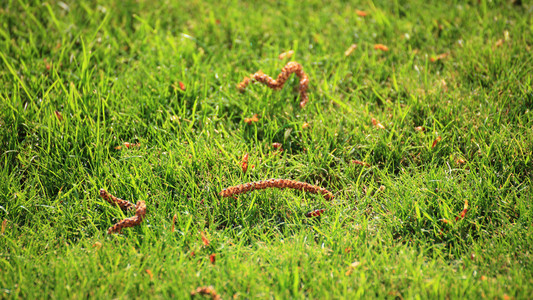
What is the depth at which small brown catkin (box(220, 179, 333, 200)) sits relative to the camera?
2531 millimetres

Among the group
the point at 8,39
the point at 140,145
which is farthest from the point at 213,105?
the point at 8,39

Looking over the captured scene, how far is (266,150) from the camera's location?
2.89 m

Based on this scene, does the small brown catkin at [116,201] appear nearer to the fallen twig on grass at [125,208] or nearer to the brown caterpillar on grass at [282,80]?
the fallen twig on grass at [125,208]

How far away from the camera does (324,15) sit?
4113 millimetres

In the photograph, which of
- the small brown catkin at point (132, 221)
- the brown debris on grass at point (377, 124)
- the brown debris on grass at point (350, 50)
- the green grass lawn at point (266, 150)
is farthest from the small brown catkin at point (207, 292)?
the brown debris on grass at point (350, 50)

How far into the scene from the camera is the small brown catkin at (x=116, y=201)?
2.47 m

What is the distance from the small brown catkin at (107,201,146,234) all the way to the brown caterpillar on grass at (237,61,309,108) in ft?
4.22

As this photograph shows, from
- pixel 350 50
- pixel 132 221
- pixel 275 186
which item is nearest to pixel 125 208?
pixel 132 221

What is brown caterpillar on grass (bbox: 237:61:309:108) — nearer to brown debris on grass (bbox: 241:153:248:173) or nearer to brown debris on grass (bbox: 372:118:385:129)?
brown debris on grass (bbox: 372:118:385:129)

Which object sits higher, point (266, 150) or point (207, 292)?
point (266, 150)

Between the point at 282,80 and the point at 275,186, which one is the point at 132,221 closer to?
the point at 275,186

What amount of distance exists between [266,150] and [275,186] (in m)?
0.39

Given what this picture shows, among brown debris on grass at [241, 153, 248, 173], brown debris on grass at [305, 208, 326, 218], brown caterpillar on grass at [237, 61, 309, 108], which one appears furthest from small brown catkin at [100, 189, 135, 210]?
brown caterpillar on grass at [237, 61, 309, 108]

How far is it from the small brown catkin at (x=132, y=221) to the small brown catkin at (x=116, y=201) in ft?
0.32
